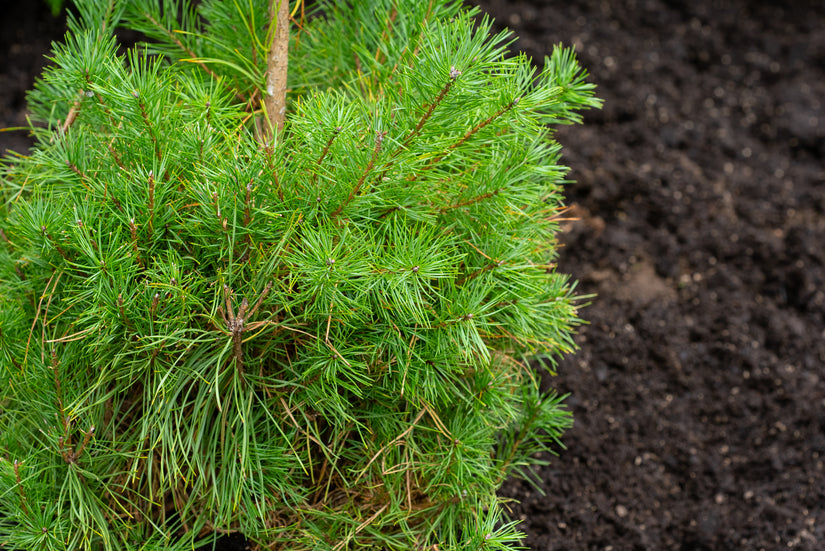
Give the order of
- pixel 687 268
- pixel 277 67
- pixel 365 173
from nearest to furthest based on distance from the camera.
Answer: pixel 365 173
pixel 277 67
pixel 687 268

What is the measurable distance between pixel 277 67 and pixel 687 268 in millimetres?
1396

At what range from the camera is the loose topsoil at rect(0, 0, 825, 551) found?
151 centimetres

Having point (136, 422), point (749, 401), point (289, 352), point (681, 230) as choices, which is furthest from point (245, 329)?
point (681, 230)

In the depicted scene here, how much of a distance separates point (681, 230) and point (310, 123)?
1.49 m

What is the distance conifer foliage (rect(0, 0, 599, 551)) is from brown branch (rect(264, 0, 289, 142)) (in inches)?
1.2

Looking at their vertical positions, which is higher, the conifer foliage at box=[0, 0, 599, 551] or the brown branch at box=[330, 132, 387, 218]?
the brown branch at box=[330, 132, 387, 218]

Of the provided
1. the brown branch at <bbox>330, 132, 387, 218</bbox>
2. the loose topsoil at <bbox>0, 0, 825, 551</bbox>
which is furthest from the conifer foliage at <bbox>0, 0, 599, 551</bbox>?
the loose topsoil at <bbox>0, 0, 825, 551</bbox>

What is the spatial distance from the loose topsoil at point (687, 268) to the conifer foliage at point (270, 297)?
0.70ft

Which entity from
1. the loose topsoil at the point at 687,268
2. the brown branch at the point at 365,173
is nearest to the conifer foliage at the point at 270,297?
the brown branch at the point at 365,173

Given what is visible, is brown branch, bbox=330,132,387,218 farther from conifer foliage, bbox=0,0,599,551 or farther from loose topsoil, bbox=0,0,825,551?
loose topsoil, bbox=0,0,825,551

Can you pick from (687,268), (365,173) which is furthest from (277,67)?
(687,268)

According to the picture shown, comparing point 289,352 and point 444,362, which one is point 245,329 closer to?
point 289,352

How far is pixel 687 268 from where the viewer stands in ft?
6.57

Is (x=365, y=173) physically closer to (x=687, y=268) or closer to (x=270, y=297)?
(x=270, y=297)
